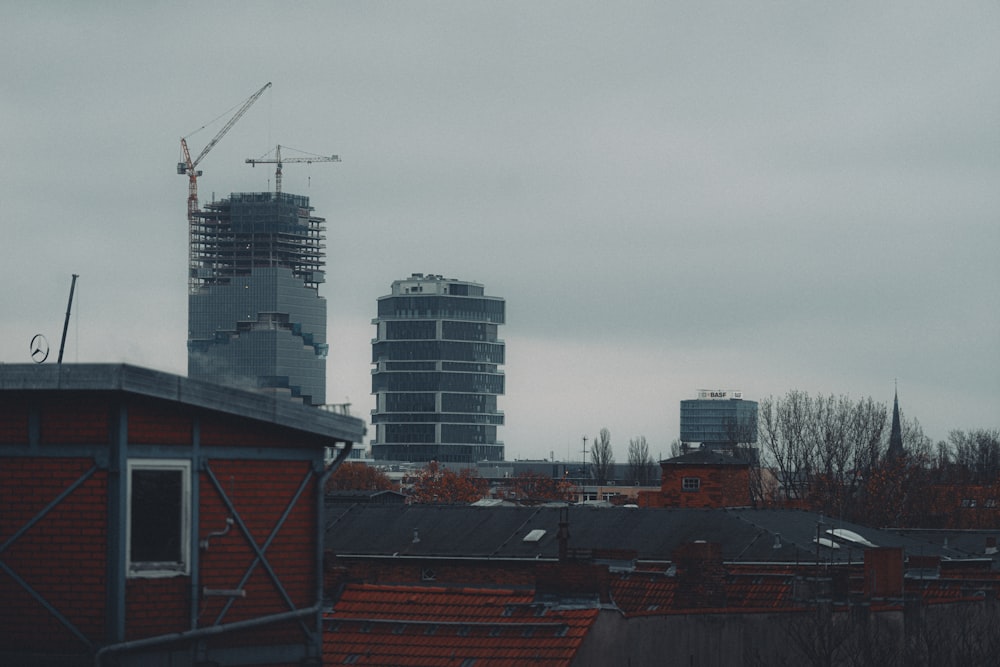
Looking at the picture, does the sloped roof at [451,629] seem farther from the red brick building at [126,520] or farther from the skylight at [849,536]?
the skylight at [849,536]

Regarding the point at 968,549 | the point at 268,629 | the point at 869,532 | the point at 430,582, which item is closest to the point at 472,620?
the point at 268,629

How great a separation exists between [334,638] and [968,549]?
5390cm

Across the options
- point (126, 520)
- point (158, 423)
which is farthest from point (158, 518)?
point (158, 423)

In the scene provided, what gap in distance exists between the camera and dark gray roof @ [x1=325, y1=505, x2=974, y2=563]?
64000mm

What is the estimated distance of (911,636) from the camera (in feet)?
121

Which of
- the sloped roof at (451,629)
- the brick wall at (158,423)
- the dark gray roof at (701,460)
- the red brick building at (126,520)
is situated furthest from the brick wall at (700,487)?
the brick wall at (158,423)

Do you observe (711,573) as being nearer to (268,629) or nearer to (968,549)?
(268,629)

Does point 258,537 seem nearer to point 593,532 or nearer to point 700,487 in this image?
point 593,532

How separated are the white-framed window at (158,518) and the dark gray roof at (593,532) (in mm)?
43019

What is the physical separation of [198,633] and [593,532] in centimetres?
4936

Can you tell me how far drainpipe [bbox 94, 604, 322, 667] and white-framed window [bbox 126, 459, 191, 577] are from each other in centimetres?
78

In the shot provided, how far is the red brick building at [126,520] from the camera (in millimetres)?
20297

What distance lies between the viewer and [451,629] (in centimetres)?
3152

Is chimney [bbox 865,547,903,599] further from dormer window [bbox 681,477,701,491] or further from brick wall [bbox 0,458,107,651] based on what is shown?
dormer window [bbox 681,477,701,491]
